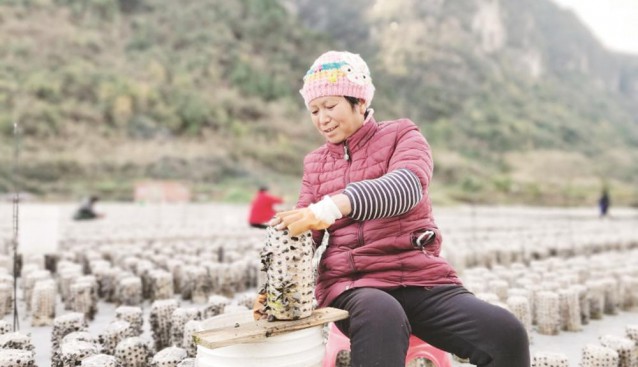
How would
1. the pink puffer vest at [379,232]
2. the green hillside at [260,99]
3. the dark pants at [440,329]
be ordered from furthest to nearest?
the green hillside at [260,99] → the pink puffer vest at [379,232] → the dark pants at [440,329]

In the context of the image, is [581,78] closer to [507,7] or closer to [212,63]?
[507,7]

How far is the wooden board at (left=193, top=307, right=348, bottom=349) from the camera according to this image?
156 cm

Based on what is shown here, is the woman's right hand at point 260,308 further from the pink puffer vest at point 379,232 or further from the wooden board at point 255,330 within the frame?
the pink puffer vest at point 379,232

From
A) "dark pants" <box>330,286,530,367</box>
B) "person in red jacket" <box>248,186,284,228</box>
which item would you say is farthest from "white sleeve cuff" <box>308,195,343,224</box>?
"person in red jacket" <box>248,186,284,228</box>

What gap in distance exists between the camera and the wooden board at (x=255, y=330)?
5.12 feet

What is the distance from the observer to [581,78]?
7950 cm

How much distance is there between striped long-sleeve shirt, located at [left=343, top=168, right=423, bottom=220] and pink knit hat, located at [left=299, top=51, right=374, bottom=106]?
39 centimetres

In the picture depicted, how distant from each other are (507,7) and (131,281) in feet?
248

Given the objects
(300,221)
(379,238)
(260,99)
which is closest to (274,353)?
(300,221)

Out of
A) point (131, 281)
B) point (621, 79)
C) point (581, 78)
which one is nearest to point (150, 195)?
point (131, 281)

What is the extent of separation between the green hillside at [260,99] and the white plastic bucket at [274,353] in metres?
19.2

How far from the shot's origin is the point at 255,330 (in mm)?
1640

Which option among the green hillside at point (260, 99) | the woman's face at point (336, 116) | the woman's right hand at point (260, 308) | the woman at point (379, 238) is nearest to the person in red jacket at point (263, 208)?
the woman at point (379, 238)

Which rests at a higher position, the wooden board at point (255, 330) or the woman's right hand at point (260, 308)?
the woman's right hand at point (260, 308)
